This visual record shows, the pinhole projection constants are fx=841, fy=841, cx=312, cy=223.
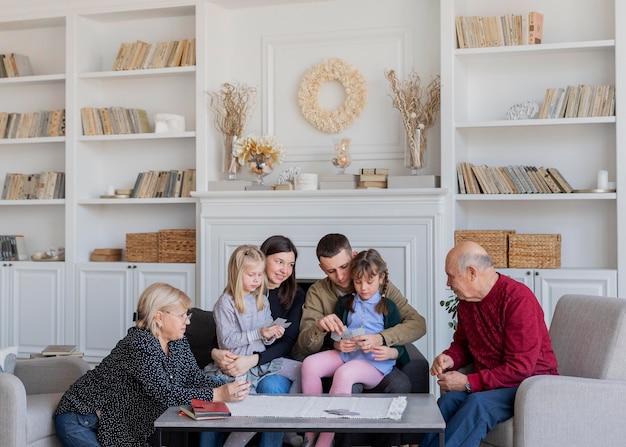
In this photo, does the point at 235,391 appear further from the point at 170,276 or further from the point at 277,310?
the point at 170,276

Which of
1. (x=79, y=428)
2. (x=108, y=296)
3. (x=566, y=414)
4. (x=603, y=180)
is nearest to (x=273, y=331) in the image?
(x=79, y=428)

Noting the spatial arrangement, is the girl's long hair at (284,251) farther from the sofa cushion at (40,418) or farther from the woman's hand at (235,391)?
the sofa cushion at (40,418)

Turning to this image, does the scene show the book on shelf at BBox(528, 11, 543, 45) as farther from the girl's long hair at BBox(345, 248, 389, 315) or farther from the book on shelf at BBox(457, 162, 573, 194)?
the girl's long hair at BBox(345, 248, 389, 315)

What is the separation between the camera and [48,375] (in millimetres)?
3953

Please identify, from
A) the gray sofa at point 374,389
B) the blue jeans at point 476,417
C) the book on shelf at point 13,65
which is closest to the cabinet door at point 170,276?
the gray sofa at point 374,389

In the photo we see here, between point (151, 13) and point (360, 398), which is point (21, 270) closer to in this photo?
point (151, 13)

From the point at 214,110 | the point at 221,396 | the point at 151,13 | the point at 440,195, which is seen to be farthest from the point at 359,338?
the point at 151,13

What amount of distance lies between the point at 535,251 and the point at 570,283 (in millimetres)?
290

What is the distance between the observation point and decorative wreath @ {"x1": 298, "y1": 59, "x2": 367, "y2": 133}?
19.2 ft

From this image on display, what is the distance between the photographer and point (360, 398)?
10.6 feet

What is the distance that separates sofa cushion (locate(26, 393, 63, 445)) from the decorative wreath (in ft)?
9.78

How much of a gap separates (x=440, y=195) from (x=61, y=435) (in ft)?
9.27

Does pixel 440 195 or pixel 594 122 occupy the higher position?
pixel 594 122

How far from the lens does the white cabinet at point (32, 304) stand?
639 cm
